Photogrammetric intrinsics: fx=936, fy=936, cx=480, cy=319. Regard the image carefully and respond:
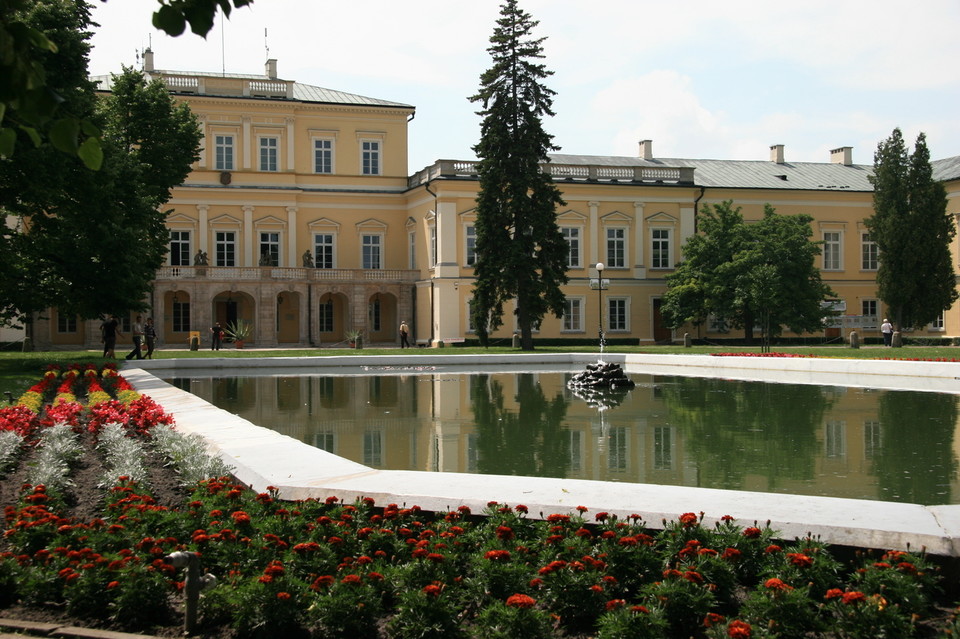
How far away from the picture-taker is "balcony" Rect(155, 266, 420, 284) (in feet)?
146

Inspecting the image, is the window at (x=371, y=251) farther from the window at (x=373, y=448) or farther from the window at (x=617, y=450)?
the window at (x=617, y=450)

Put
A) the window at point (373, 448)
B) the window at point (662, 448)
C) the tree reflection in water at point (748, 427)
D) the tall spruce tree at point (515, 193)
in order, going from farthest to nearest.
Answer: the tall spruce tree at point (515, 193) < the window at point (373, 448) < the window at point (662, 448) < the tree reflection in water at point (748, 427)

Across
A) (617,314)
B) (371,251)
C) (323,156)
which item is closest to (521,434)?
(617,314)

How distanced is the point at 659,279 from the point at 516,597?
4543 cm

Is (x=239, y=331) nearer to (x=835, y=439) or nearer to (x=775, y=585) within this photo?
(x=835, y=439)

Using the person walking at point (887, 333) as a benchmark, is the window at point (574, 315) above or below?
above

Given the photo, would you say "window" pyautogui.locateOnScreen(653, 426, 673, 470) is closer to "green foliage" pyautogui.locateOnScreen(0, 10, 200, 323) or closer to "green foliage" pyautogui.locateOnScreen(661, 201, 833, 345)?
"green foliage" pyautogui.locateOnScreen(0, 10, 200, 323)

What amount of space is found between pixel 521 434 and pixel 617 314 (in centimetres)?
3611

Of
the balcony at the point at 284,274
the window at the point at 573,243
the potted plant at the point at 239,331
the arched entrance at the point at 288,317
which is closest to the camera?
the potted plant at the point at 239,331

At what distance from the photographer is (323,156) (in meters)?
49.8

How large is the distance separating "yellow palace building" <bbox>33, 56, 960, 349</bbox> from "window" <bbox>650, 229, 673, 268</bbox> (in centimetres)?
6

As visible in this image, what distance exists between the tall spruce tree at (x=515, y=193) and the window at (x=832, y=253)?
2077cm

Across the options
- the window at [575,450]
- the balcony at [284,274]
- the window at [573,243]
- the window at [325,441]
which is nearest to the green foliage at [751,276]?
the window at [573,243]

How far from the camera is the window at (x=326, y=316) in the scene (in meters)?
49.6
